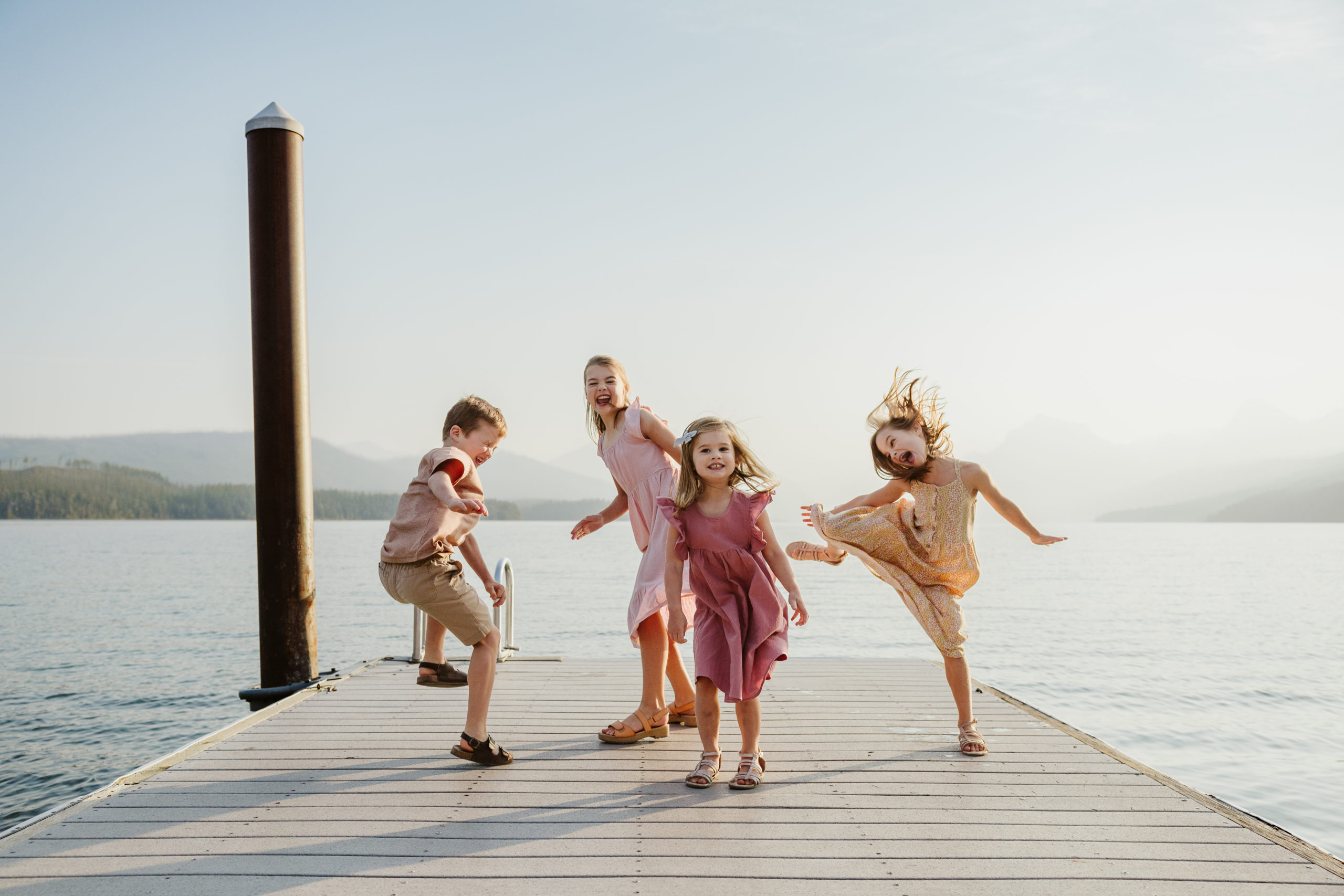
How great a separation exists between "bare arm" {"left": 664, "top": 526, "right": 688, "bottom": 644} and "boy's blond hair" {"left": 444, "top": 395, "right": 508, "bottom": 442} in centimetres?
98

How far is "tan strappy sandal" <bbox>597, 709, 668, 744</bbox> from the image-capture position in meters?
4.32

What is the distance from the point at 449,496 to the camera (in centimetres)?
373

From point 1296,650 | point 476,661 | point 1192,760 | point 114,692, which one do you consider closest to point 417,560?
point 476,661

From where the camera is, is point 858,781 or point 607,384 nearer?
point 858,781

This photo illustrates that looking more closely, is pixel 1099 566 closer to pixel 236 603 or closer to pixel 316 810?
pixel 236 603

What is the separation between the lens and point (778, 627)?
3.74m

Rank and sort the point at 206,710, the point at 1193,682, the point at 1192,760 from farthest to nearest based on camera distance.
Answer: the point at 1193,682, the point at 206,710, the point at 1192,760

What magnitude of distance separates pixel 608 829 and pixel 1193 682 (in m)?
12.6

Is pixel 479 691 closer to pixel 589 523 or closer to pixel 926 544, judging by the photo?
pixel 589 523

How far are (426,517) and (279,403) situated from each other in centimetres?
289

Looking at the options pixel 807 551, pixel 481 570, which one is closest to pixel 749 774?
pixel 807 551

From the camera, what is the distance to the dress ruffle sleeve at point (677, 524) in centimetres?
380

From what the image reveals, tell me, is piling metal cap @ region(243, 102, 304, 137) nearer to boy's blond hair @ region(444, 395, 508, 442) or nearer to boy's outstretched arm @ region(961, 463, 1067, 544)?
boy's blond hair @ region(444, 395, 508, 442)

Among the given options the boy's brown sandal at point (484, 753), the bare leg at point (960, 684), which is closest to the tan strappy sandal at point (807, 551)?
the bare leg at point (960, 684)
